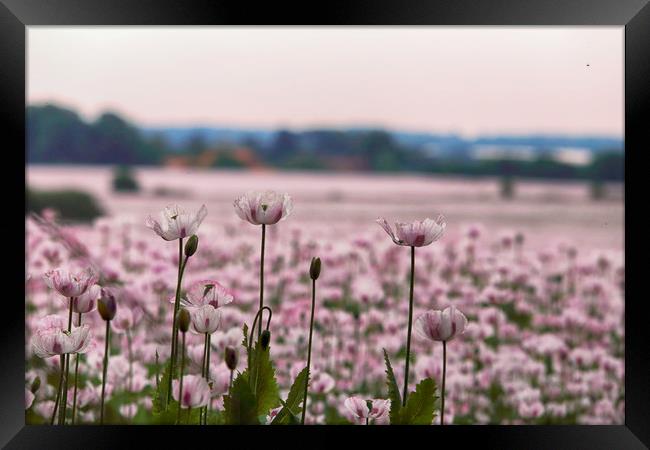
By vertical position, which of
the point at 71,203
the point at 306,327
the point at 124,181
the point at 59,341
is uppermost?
the point at 124,181

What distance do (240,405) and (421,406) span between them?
0.21 m

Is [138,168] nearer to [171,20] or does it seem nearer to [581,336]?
[581,336]

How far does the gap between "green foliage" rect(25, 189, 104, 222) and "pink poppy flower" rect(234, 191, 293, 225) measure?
4.50 meters

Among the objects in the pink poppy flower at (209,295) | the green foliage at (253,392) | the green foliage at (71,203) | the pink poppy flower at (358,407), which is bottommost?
the pink poppy flower at (358,407)

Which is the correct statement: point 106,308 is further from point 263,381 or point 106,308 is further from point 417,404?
point 417,404

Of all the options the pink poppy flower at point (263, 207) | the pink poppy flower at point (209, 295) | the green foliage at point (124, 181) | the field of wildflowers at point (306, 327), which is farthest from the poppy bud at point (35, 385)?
the green foliage at point (124, 181)

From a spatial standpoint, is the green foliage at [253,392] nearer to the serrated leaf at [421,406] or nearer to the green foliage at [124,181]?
the serrated leaf at [421,406]

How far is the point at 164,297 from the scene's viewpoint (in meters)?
2.20

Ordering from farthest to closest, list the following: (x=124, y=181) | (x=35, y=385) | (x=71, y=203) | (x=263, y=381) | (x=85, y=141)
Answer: (x=85, y=141)
(x=124, y=181)
(x=71, y=203)
(x=35, y=385)
(x=263, y=381)

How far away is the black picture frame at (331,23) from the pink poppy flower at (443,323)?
10 centimetres

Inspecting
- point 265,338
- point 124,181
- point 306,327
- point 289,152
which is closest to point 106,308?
point 265,338

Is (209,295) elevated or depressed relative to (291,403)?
elevated

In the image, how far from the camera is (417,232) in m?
0.95

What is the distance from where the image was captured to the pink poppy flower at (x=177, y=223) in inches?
37.7
